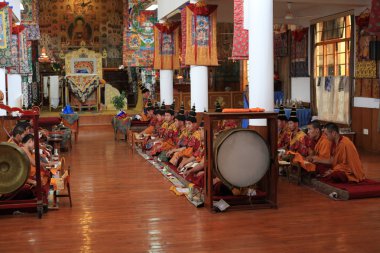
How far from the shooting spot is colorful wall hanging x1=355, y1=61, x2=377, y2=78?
13969 millimetres

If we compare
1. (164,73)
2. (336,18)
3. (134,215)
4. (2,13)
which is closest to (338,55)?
(336,18)

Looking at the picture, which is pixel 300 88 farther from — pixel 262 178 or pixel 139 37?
pixel 262 178

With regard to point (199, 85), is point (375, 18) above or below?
above

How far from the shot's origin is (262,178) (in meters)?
8.61

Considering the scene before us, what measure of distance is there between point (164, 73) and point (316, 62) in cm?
473

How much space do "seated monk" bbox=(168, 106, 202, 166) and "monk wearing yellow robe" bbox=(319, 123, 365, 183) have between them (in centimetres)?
268

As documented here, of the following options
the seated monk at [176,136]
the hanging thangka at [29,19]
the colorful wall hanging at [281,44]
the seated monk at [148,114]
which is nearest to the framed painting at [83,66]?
the hanging thangka at [29,19]

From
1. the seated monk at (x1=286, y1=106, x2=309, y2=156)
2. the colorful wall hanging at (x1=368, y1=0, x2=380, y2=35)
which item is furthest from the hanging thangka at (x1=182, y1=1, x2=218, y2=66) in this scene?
the colorful wall hanging at (x1=368, y1=0, x2=380, y2=35)

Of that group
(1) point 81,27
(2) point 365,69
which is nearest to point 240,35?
(2) point 365,69

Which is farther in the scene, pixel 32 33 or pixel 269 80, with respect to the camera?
pixel 32 33

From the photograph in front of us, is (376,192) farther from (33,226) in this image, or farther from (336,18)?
(336,18)

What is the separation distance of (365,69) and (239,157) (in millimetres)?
7520

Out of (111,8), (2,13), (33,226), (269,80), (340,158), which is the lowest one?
(33,226)

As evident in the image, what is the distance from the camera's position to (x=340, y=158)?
31.4ft
